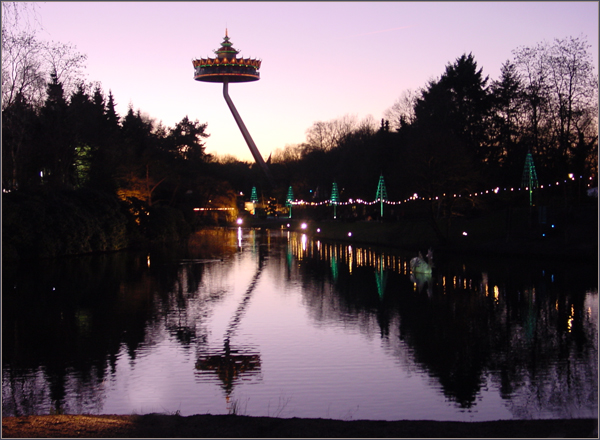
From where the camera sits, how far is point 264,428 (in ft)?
26.7

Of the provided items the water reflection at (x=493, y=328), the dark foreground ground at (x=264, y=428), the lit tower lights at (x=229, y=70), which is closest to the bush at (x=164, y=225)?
the water reflection at (x=493, y=328)

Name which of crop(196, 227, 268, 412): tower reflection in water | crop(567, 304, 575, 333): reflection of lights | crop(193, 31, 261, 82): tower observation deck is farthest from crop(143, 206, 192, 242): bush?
crop(193, 31, 261, 82): tower observation deck

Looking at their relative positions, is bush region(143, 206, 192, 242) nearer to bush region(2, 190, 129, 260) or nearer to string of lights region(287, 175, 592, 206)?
bush region(2, 190, 129, 260)

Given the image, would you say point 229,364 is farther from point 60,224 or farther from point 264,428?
point 60,224

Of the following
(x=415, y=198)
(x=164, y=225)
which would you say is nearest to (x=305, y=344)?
(x=415, y=198)

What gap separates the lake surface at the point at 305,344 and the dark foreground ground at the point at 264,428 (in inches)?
51.2

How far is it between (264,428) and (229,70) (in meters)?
113

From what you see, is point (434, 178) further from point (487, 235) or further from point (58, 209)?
point (58, 209)

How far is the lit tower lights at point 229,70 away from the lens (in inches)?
4604

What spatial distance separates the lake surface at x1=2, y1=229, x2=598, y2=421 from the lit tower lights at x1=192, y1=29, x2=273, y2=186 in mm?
→ 90180

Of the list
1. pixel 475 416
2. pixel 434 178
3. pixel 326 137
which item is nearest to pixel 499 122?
pixel 434 178

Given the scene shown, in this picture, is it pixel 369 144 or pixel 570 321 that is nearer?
pixel 570 321

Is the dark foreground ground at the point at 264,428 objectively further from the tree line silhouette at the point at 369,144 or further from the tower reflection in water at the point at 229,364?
the tree line silhouette at the point at 369,144

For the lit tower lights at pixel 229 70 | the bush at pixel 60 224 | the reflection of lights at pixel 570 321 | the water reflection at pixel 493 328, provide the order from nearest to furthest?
the water reflection at pixel 493 328 → the reflection of lights at pixel 570 321 → the bush at pixel 60 224 → the lit tower lights at pixel 229 70
